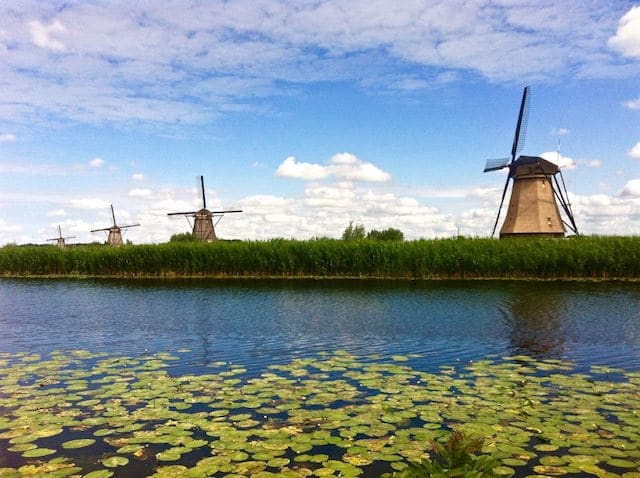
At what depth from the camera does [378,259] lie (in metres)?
28.8

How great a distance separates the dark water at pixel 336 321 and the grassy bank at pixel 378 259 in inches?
84.4

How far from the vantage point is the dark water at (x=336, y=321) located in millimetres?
11727

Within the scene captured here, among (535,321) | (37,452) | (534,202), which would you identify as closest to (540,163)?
(534,202)

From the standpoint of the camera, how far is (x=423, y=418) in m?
6.78

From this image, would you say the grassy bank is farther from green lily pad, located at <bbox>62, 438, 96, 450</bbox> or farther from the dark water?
green lily pad, located at <bbox>62, 438, 96, 450</bbox>

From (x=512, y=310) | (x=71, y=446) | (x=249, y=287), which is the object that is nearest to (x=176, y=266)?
(x=249, y=287)

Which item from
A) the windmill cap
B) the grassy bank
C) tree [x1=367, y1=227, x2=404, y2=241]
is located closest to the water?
the grassy bank

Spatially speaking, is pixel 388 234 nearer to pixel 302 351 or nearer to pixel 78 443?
pixel 302 351

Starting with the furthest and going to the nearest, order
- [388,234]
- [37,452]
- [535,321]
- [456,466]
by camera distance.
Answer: [388,234] → [535,321] → [37,452] → [456,466]

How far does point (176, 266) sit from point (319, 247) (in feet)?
30.6

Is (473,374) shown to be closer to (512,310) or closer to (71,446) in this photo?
(71,446)

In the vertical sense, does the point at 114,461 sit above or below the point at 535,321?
above

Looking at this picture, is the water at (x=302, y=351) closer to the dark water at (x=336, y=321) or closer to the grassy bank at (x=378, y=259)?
the dark water at (x=336, y=321)

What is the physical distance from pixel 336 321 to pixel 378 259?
13.5 meters
